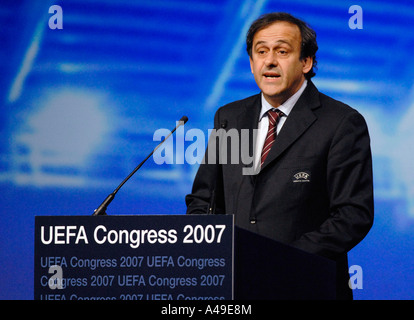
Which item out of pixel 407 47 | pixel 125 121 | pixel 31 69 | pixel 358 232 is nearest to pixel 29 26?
pixel 31 69

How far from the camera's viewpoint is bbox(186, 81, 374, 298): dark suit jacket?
261cm

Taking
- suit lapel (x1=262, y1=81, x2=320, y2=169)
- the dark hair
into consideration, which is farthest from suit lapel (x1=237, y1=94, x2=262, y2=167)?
the dark hair

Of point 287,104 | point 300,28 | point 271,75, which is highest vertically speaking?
point 300,28

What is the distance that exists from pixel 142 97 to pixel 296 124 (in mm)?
1532

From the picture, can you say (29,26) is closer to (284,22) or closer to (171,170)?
(171,170)

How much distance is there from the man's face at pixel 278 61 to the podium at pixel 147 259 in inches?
43.7

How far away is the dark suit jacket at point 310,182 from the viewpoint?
2607 millimetres

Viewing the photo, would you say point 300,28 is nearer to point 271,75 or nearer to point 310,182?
point 271,75

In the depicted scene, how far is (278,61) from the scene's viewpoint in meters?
2.88

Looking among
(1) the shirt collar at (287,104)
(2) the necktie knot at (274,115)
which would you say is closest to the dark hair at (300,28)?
(1) the shirt collar at (287,104)

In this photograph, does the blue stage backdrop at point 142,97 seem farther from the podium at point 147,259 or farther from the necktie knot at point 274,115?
the podium at point 147,259

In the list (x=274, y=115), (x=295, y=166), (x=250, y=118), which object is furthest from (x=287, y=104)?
(x=295, y=166)

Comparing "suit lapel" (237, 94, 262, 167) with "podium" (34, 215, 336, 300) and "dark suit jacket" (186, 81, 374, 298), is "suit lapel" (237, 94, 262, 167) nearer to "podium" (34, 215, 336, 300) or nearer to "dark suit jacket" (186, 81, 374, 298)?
"dark suit jacket" (186, 81, 374, 298)
